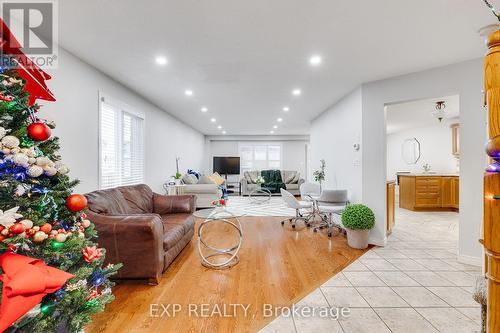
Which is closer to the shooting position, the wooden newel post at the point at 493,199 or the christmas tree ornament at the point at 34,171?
the wooden newel post at the point at 493,199

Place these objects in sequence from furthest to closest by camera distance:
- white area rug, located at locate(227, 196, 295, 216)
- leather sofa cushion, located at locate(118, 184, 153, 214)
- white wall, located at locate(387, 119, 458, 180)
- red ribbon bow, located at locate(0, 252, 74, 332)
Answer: white wall, located at locate(387, 119, 458, 180) < white area rug, located at locate(227, 196, 295, 216) < leather sofa cushion, located at locate(118, 184, 153, 214) < red ribbon bow, located at locate(0, 252, 74, 332)

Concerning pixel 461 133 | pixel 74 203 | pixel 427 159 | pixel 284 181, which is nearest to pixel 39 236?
pixel 74 203

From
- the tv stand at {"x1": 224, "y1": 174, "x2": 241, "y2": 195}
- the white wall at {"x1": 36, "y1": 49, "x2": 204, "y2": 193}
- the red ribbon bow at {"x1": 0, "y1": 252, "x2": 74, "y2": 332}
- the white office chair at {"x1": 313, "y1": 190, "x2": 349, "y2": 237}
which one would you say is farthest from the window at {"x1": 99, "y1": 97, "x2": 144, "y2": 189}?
the tv stand at {"x1": 224, "y1": 174, "x2": 241, "y2": 195}

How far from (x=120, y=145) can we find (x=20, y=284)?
10.9 ft

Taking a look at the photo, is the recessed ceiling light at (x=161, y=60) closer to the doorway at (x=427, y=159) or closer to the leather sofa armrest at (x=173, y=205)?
the leather sofa armrest at (x=173, y=205)

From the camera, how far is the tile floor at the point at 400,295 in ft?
5.82

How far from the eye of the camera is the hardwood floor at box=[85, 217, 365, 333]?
180 cm

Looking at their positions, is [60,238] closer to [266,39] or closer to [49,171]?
[49,171]

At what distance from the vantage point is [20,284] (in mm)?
864

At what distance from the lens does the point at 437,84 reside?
3145 millimetres

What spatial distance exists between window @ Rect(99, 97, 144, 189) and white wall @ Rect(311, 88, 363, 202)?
396 centimetres

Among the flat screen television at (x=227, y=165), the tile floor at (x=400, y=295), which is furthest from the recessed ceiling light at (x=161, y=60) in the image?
the flat screen television at (x=227, y=165)

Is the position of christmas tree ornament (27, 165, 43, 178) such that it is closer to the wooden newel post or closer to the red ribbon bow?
the red ribbon bow

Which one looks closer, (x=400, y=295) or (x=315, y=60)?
(x=400, y=295)
